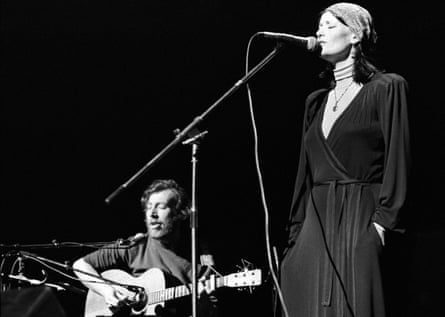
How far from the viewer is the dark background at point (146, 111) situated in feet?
12.8

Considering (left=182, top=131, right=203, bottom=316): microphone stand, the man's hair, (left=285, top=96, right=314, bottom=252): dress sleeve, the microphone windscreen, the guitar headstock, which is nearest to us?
(left=182, top=131, right=203, bottom=316): microphone stand

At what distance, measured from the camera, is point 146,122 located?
423cm

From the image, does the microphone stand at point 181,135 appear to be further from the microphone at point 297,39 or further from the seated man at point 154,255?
the seated man at point 154,255

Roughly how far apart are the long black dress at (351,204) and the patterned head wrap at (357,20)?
7.1 inches

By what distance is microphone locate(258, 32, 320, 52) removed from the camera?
2.59 m

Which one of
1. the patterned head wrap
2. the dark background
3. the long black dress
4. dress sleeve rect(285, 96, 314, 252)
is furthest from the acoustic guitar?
the patterned head wrap

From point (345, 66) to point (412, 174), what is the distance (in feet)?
1.64

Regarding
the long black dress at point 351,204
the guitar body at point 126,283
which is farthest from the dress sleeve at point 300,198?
the guitar body at point 126,283

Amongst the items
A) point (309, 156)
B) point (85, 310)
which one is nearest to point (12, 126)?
point (85, 310)

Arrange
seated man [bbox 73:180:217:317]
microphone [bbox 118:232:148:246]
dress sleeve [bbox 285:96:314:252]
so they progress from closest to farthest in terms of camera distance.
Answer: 1. dress sleeve [bbox 285:96:314:252]
2. microphone [bbox 118:232:148:246]
3. seated man [bbox 73:180:217:317]

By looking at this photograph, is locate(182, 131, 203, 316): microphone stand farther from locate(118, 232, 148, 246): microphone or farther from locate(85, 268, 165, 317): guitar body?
locate(85, 268, 165, 317): guitar body

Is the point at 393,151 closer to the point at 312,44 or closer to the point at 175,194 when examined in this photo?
the point at 312,44

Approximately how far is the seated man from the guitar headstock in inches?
23.8

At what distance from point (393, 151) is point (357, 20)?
1.77ft
